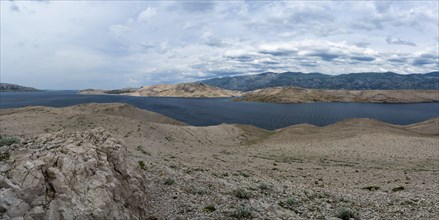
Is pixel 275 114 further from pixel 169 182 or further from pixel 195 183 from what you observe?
pixel 169 182

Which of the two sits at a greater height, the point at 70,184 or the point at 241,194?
the point at 70,184

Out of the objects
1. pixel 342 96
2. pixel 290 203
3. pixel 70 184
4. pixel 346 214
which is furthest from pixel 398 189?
pixel 342 96

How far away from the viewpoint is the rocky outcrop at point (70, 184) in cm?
735

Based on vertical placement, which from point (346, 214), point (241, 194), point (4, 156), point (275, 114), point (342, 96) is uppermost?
point (342, 96)

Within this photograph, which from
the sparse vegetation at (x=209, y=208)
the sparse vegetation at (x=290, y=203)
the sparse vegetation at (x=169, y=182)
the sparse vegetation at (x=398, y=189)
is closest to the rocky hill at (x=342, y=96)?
the sparse vegetation at (x=398, y=189)

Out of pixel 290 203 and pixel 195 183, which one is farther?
pixel 195 183

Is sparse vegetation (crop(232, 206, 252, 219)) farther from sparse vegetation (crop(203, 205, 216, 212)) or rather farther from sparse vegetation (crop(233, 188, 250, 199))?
sparse vegetation (crop(233, 188, 250, 199))

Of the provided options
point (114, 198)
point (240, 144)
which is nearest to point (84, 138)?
point (114, 198)

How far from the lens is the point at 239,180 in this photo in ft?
56.1

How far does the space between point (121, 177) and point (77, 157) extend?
1.51 meters

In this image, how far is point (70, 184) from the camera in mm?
8125

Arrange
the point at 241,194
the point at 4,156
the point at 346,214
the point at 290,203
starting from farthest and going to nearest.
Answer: the point at 290,203, the point at 241,194, the point at 346,214, the point at 4,156

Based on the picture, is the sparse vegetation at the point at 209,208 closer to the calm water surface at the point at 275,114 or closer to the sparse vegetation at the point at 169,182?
the sparse vegetation at the point at 169,182

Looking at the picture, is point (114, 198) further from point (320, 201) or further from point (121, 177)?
point (320, 201)
